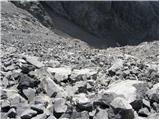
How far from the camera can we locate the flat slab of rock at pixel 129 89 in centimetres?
889

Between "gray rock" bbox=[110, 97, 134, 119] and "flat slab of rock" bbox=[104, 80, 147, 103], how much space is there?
522mm

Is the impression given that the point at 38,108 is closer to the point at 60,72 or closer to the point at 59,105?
the point at 59,105

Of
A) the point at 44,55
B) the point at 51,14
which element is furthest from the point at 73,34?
the point at 44,55

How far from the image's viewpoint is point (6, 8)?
93.7 feet

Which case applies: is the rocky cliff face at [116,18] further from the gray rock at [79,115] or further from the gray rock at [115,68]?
the gray rock at [79,115]

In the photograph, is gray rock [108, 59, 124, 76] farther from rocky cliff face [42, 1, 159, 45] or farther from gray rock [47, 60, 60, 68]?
rocky cliff face [42, 1, 159, 45]

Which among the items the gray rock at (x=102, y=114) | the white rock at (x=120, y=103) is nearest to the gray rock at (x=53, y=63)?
the gray rock at (x=102, y=114)

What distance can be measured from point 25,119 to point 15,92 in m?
1.43

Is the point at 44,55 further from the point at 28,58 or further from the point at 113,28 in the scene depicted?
the point at 113,28

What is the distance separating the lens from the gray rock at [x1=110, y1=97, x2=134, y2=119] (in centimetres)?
812

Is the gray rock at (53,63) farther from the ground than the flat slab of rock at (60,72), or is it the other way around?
the gray rock at (53,63)

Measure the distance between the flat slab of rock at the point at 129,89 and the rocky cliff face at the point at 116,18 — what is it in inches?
1256

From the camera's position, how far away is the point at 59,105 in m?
8.65

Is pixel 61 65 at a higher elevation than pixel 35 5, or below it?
below
